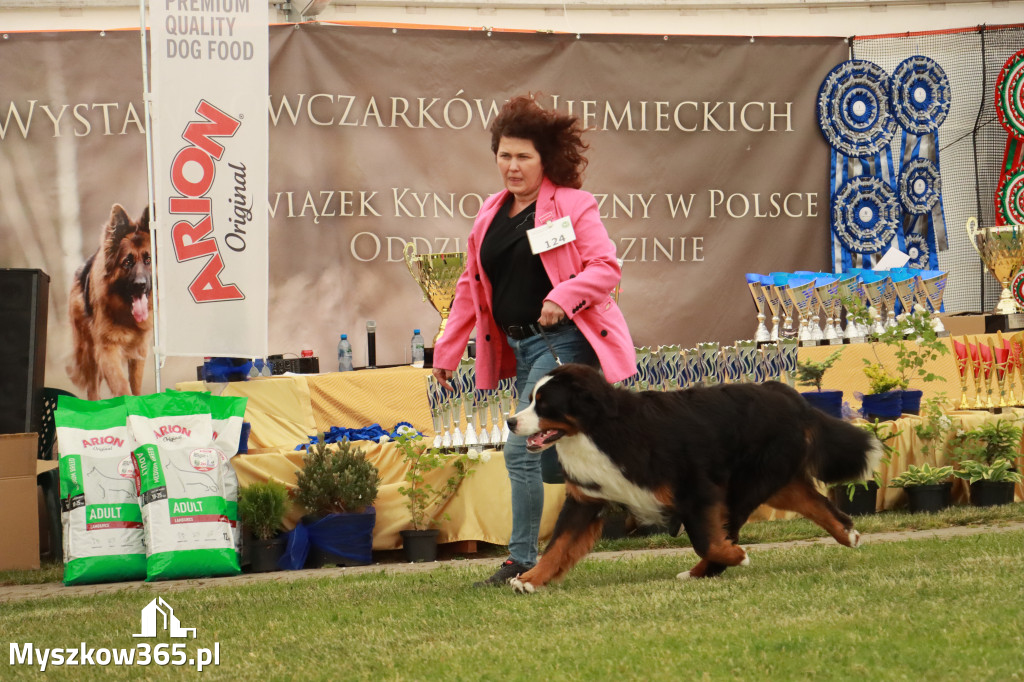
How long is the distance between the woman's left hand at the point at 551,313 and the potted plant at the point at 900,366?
2.98 metres

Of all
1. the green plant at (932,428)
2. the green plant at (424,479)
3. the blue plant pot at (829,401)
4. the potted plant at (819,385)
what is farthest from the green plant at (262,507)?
the green plant at (932,428)

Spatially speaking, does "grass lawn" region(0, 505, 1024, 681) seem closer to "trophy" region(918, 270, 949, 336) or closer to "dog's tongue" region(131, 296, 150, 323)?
"trophy" region(918, 270, 949, 336)

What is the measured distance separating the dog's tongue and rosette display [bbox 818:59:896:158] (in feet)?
16.7

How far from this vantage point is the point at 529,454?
4.21 m

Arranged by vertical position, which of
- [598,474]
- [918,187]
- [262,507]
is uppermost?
[918,187]

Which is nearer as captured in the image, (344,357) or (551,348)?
(551,348)

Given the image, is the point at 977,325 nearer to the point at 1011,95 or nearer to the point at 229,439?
the point at 1011,95

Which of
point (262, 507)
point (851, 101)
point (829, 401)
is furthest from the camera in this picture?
point (851, 101)

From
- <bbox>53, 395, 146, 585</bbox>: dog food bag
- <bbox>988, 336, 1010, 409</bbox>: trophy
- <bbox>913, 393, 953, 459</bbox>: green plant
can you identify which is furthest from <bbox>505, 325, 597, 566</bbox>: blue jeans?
<bbox>988, 336, 1010, 409</bbox>: trophy

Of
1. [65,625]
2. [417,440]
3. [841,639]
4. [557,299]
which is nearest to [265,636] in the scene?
[65,625]

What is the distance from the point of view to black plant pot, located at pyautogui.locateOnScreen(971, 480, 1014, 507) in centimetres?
612

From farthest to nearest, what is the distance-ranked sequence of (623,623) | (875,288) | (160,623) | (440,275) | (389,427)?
1. (875,288)
2. (440,275)
3. (389,427)
4. (160,623)
5. (623,623)

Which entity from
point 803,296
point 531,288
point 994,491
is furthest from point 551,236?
point 803,296

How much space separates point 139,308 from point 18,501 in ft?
8.32
